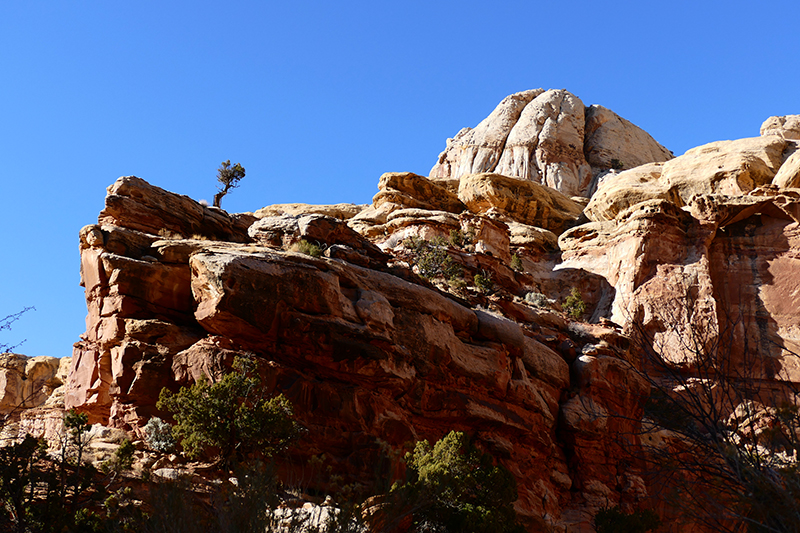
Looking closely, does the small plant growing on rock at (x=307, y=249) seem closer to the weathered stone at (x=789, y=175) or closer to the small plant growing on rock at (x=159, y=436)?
the small plant growing on rock at (x=159, y=436)

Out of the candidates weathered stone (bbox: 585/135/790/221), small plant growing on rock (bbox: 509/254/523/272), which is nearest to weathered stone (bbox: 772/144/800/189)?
weathered stone (bbox: 585/135/790/221)

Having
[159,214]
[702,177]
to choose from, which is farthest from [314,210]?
[702,177]

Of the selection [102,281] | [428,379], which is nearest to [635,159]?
[428,379]

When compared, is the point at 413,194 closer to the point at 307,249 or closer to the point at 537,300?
the point at 537,300

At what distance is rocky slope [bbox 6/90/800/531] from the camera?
20.7 metres

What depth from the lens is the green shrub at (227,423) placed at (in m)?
17.1

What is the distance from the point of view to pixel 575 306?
38188mm

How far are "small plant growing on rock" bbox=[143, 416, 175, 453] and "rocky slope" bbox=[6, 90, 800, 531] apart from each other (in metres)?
1.40

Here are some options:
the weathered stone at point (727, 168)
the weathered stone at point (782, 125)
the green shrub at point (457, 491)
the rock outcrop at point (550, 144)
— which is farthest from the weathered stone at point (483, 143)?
the green shrub at point (457, 491)

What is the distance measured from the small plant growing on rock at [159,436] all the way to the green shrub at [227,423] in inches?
22.8

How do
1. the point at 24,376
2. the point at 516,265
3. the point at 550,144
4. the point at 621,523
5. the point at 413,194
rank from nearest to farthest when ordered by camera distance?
1. the point at 621,523
2. the point at 516,265
3. the point at 24,376
4. the point at 413,194
5. the point at 550,144

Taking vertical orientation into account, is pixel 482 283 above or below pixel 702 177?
below

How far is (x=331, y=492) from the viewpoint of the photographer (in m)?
19.2

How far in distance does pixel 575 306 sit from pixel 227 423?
25424 mm
